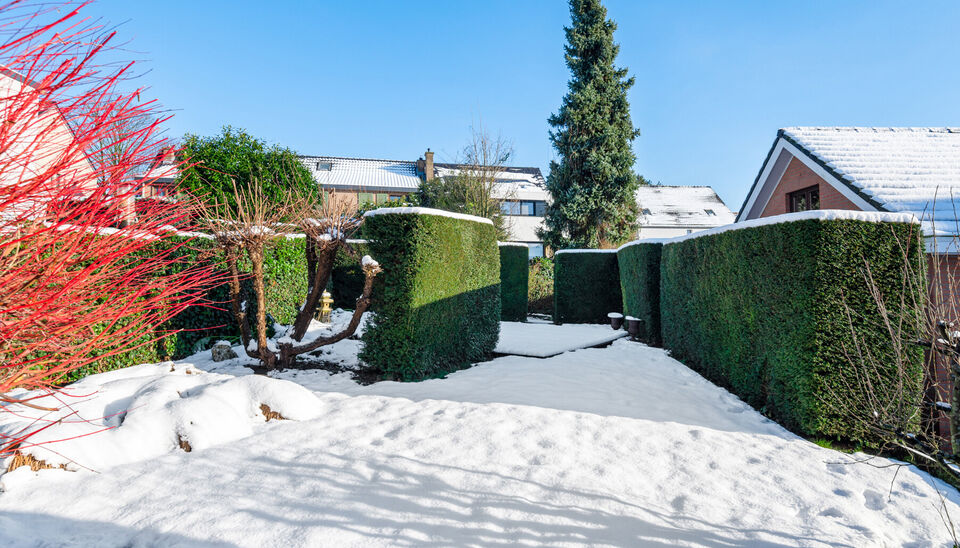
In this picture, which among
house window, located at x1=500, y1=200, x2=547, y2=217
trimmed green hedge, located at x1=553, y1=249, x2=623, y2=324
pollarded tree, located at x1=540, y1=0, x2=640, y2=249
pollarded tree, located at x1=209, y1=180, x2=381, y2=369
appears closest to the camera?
pollarded tree, located at x1=209, y1=180, x2=381, y2=369

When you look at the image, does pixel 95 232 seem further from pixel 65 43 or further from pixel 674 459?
pixel 674 459

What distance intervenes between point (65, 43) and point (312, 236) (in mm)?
5230

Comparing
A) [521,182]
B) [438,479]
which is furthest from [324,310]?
[521,182]

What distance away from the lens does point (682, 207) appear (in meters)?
32.4

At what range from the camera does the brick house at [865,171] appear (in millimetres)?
8195

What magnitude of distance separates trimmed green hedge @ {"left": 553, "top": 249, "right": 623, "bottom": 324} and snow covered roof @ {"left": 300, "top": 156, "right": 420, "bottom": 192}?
17.7 m

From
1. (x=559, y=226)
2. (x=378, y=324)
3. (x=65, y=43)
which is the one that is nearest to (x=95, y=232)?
(x=65, y=43)

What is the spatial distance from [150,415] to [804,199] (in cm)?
1376

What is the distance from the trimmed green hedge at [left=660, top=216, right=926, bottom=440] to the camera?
14.9 ft

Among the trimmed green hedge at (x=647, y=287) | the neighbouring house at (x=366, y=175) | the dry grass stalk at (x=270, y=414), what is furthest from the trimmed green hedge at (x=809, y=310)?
the neighbouring house at (x=366, y=175)

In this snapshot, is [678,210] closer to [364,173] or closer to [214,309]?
[364,173]

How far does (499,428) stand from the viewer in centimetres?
447

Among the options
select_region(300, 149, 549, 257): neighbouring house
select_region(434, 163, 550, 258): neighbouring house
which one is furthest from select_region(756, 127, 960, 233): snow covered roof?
select_region(434, 163, 550, 258): neighbouring house

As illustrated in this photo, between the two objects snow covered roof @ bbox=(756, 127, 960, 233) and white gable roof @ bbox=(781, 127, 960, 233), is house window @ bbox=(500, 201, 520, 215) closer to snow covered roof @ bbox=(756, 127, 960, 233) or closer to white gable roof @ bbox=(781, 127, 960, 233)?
snow covered roof @ bbox=(756, 127, 960, 233)
